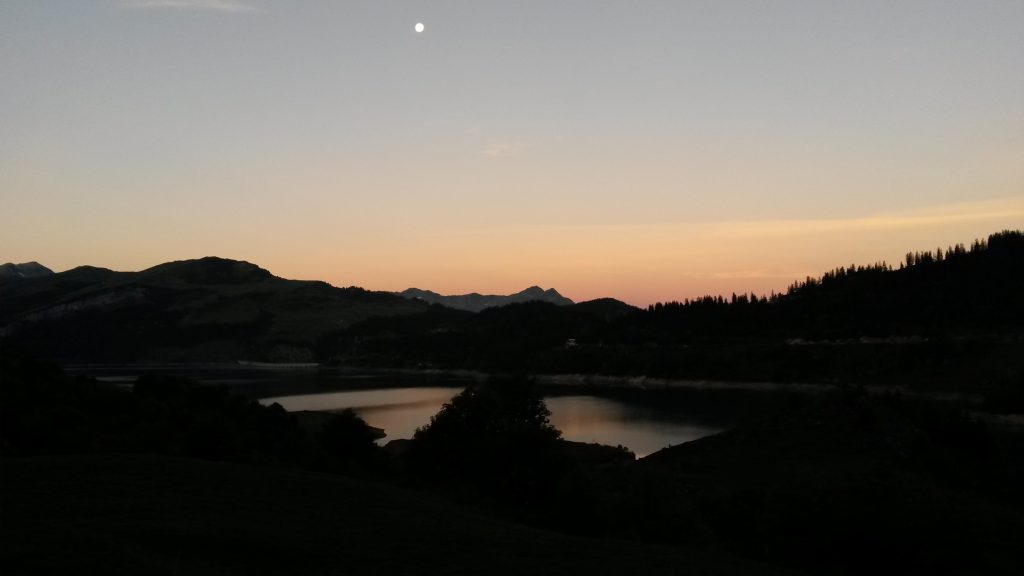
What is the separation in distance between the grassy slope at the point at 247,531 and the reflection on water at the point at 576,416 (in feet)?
139

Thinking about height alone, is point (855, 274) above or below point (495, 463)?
above

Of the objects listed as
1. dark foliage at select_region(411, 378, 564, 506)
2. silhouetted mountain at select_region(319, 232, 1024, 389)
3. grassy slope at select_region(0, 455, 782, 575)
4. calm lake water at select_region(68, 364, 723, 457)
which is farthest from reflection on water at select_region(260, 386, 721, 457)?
grassy slope at select_region(0, 455, 782, 575)

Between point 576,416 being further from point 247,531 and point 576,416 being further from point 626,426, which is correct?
point 247,531

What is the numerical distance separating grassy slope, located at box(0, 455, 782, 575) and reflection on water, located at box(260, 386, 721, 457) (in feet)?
139

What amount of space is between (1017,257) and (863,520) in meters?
146

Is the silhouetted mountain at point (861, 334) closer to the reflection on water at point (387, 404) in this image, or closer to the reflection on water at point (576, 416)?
the reflection on water at point (576, 416)

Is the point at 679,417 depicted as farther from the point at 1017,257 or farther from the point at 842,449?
the point at 1017,257

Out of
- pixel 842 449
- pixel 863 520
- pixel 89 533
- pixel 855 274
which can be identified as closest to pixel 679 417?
pixel 842 449

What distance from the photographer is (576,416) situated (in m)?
92.9

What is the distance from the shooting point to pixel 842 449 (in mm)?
43031

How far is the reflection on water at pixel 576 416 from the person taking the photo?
235 feet

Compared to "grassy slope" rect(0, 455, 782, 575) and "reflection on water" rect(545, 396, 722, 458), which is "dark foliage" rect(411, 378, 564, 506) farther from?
"reflection on water" rect(545, 396, 722, 458)

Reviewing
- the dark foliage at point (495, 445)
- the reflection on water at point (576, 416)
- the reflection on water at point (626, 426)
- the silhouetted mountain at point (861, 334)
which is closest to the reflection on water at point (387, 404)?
the reflection on water at point (576, 416)

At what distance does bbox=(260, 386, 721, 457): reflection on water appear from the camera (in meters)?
71.5
